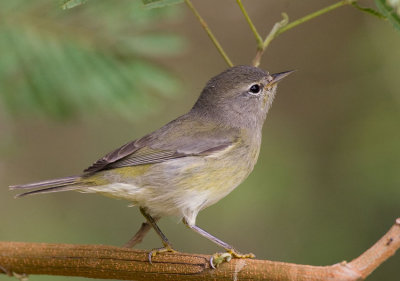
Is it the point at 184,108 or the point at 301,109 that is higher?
the point at 184,108

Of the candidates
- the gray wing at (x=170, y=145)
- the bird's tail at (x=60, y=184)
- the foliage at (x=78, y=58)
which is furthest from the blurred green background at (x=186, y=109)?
the bird's tail at (x=60, y=184)

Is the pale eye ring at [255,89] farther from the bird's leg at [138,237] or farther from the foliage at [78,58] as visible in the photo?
the bird's leg at [138,237]

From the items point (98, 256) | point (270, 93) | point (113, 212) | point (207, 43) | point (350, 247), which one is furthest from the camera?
point (207, 43)

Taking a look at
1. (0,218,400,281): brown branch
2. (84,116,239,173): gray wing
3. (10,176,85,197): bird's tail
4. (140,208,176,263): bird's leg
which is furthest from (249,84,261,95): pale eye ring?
(0,218,400,281): brown branch

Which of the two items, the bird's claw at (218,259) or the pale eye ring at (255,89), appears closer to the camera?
the bird's claw at (218,259)

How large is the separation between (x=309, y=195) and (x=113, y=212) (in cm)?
158

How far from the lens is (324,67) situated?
19.7 feet

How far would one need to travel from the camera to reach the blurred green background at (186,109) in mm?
3676

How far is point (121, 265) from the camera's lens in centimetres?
272

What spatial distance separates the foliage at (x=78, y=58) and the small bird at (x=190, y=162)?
1.00 ft

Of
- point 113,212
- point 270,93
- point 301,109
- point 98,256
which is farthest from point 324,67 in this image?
point 98,256

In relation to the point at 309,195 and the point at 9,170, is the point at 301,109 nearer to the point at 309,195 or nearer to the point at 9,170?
the point at 309,195

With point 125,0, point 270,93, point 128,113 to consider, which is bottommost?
point 270,93

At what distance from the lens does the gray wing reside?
11.5ft
